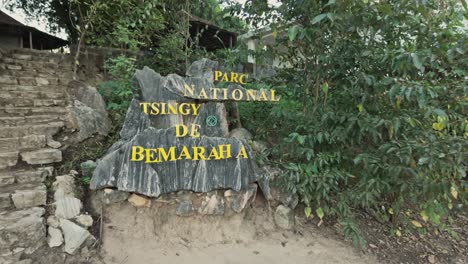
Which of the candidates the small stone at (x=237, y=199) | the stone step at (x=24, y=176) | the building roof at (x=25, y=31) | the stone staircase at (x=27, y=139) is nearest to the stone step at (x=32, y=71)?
the stone staircase at (x=27, y=139)

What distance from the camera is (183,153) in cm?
292

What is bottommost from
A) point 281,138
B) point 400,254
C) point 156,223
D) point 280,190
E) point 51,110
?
point 400,254

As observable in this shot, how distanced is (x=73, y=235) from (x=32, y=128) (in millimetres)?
1896

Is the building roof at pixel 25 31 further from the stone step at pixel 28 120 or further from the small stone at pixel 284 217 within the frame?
the small stone at pixel 284 217

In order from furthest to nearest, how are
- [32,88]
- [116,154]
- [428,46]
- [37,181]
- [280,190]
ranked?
[32,88] < [280,190] < [37,181] < [116,154] < [428,46]

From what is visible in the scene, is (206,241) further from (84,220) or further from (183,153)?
(84,220)

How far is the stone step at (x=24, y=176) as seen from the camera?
2859 mm

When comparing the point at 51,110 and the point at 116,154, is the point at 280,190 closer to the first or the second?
the point at 116,154

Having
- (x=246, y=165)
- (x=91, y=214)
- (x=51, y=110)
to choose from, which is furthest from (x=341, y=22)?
(x=51, y=110)

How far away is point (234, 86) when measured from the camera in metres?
3.16

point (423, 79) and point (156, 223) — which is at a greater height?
point (423, 79)

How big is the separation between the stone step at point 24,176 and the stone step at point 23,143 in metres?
0.43

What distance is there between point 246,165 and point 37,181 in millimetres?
2252

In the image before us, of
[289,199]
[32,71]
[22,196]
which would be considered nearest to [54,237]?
[22,196]
